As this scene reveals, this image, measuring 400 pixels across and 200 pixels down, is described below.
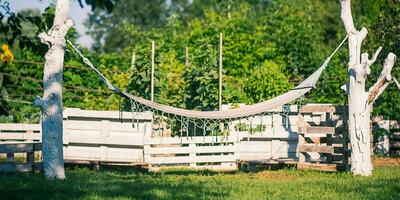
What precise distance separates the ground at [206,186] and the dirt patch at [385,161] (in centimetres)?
235

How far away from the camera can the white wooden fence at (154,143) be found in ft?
39.2

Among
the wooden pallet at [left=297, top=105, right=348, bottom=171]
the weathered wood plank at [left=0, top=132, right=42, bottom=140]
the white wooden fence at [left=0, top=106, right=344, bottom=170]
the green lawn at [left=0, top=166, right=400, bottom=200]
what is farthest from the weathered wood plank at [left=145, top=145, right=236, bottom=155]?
the weathered wood plank at [left=0, top=132, right=42, bottom=140]

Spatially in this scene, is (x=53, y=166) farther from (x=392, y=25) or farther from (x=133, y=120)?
(x=392, y=25)

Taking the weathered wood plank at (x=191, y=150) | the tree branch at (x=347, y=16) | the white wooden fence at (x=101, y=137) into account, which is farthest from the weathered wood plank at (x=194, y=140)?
the tree branch at (x=347, y=16)

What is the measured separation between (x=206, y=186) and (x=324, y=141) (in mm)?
3989

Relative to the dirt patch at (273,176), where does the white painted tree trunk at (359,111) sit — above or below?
above

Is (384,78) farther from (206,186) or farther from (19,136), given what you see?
(19,136)

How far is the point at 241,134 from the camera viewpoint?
41.9 ft

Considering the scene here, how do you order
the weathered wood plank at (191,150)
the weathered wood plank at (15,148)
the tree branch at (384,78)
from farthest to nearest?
1. the weathered wood plank at (191,150)
2. the tree branch at (384,78)
3. the weathered wood plank at (15,148)

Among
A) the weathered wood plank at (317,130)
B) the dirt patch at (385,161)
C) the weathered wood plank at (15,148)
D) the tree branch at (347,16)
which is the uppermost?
the tree branch at (347,16)

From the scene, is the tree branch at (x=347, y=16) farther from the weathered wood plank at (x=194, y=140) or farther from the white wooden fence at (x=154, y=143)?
the weathered wood plank at (x=194, y=140)

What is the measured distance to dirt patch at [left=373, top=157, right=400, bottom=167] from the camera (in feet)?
44.9

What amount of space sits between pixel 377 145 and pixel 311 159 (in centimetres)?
483

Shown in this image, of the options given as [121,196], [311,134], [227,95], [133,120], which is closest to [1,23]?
[121,196]
